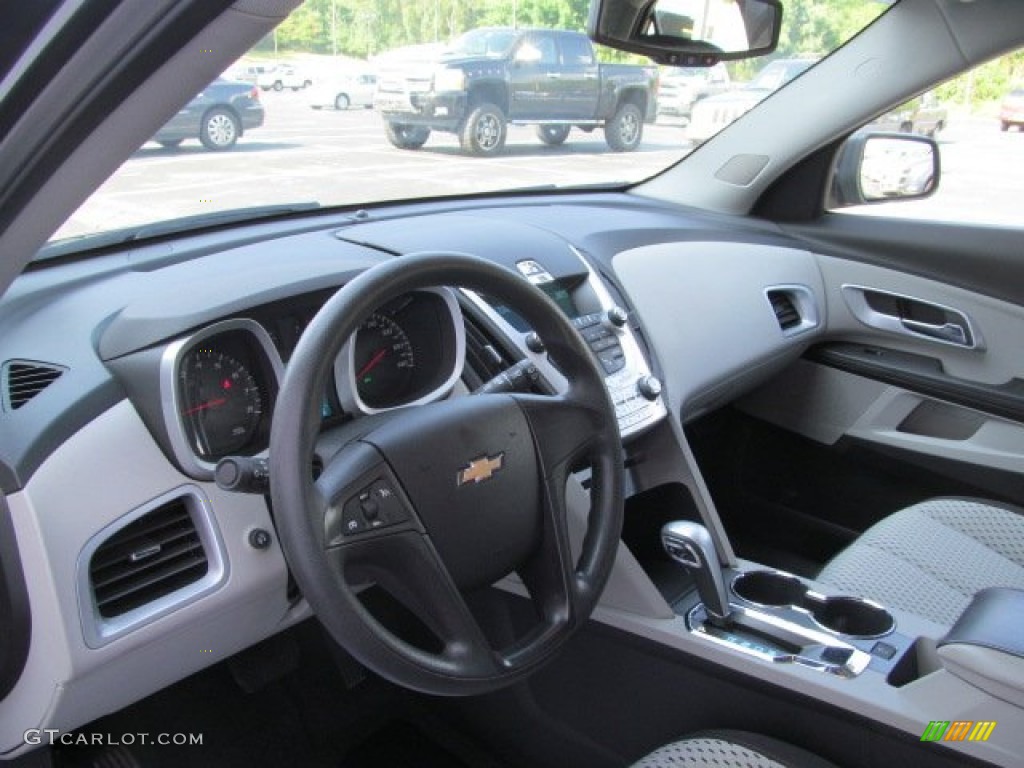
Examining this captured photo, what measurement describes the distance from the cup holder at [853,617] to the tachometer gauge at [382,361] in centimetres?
90

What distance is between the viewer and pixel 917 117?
2.88 m

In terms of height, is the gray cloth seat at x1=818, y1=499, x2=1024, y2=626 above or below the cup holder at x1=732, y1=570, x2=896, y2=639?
below

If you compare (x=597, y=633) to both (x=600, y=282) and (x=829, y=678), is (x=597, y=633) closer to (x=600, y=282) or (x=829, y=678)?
(x=829, y=678)

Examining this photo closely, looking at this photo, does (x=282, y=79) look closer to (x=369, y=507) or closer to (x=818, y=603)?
(x=369, y=507)

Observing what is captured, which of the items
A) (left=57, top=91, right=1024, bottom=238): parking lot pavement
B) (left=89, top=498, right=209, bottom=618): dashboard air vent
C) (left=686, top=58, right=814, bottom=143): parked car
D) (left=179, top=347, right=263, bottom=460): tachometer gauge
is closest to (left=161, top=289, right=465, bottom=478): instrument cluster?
(left=179, top=347, right=263, bottom=460): tachometer gauge

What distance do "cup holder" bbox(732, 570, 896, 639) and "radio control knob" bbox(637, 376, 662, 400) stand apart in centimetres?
44

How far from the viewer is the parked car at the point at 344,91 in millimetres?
2365

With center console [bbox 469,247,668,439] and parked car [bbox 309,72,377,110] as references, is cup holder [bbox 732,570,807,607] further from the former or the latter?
parked car [bbox 309,72,377,110]

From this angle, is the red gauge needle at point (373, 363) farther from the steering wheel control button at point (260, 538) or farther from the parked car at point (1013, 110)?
the parked car at point (1013, 110)

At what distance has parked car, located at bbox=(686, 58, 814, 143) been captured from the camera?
9.61 ft

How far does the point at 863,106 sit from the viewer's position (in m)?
2.78

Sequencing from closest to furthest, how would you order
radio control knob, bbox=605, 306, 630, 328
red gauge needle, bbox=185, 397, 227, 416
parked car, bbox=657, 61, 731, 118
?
red gauge needle, bbox=185, 397, 227, 416
radio control knob, bbox=605, 306, 630, 328
parked car, bbox=657, 61, 731, 118

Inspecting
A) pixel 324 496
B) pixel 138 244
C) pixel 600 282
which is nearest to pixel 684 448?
pixel 600 282

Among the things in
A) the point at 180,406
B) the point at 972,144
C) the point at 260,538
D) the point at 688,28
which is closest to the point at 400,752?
the point at 260,538
